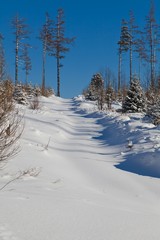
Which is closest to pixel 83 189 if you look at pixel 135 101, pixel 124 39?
pixel 135 101

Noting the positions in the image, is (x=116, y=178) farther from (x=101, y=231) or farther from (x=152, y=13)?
(x=152, y=13)

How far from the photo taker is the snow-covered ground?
105 inches

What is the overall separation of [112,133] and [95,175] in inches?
210

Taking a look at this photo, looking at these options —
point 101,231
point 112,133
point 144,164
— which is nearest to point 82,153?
point 144,164

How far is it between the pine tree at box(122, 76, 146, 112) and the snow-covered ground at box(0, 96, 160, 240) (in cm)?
753

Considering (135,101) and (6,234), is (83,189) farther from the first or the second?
(135,101)

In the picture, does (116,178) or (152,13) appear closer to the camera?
(116,178)

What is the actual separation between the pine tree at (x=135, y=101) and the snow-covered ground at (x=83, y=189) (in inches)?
296

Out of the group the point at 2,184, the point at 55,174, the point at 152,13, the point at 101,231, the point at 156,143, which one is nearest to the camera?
the point at 101,231

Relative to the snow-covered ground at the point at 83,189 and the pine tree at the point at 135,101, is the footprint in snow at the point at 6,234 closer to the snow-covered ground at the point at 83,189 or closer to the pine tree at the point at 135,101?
the snow-covered ground at the point at 83,189

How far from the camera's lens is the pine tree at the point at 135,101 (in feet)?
58.6

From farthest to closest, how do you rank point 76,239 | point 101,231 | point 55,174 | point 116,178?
point 116,178 → point 55,174 → point 101,231 → point 76,239

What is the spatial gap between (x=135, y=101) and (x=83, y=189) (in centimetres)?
1386

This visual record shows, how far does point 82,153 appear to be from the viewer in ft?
25.5
